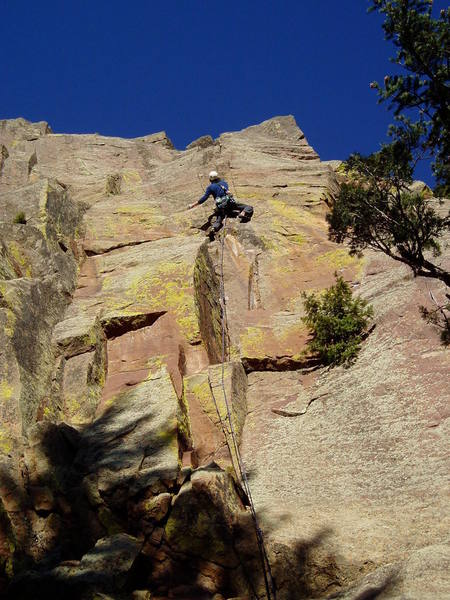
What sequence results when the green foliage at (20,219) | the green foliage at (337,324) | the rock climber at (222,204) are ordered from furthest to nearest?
the rock climber at (222,204)
the green foliage at (20,219)
the green foliage at (337,324)

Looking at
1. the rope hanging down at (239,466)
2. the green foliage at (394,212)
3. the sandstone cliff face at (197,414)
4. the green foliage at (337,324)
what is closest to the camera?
the rope hanging down at (239,466)

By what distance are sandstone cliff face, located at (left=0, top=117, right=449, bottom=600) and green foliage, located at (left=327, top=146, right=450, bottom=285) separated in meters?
1.04

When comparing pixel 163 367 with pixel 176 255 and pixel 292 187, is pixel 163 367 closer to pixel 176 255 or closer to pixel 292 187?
pixel 176 255

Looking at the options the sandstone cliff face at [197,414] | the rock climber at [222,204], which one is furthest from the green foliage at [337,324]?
the rock climber at [222,204]

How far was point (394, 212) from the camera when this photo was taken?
14523 millimetres

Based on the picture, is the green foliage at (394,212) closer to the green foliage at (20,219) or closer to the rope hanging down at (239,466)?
the rope hanging down at (239,466)

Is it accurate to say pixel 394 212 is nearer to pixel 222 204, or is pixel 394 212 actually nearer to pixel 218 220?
pixel 222 204

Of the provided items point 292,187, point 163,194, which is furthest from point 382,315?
point 163,194

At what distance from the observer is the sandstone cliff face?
27.4 ft

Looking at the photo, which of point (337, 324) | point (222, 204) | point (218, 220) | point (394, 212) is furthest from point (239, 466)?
point (222, 204)

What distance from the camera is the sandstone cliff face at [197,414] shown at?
27.4 feet

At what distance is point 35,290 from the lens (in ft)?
49.5

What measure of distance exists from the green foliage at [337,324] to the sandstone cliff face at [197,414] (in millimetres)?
392

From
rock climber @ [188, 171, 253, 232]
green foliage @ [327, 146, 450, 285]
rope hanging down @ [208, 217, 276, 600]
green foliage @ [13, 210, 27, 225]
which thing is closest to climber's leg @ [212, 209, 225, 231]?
rock climber @ [188, 171, 253, 232]
